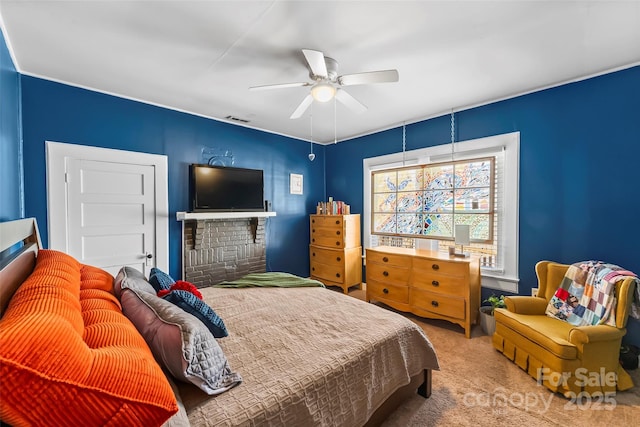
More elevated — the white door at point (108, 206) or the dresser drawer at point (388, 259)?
the white door at point (108, 206)

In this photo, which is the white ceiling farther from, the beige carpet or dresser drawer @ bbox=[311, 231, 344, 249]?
the beige carpet

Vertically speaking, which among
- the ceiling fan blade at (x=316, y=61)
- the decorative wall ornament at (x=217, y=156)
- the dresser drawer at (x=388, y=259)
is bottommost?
the dresser drawer at (x=388, y=259)

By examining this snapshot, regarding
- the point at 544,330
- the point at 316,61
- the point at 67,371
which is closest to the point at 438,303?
the point at 544,330

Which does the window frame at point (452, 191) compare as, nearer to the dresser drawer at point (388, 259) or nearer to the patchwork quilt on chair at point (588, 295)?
the dresser drawer at point (388, 259)

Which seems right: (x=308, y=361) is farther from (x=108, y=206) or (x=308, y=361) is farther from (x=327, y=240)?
(x=327, y=240)

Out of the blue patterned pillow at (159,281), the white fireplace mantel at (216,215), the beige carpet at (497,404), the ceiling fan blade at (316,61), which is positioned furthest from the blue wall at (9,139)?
the beige carpet at (497,404)

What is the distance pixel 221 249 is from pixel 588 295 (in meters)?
3.80

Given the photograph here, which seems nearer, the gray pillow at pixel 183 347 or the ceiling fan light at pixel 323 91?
the gray pillow at pixel 183 347

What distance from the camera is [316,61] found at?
182cm

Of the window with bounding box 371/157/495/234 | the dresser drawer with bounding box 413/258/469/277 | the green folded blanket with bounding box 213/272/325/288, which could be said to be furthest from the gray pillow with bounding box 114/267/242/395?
the window with bounding box 371/157/495/234

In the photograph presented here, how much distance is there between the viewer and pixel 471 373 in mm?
2150

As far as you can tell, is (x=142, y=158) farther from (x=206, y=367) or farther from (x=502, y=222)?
(x=502, y=222)

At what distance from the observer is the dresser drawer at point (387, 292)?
3.25 m

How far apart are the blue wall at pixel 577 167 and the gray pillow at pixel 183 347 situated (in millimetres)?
3189
